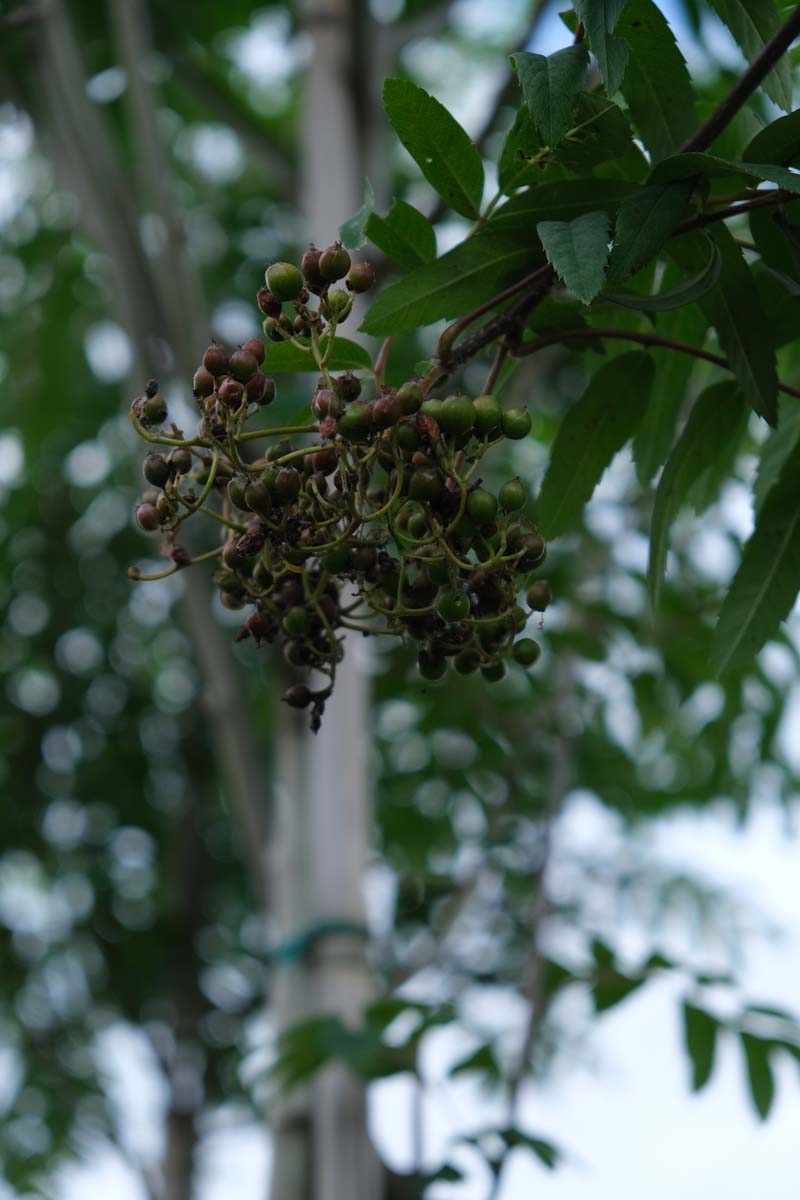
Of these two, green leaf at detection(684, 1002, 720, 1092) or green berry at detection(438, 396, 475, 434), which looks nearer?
green berry at detection(438, 396, 475, 434)

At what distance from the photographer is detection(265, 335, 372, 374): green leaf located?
829mm

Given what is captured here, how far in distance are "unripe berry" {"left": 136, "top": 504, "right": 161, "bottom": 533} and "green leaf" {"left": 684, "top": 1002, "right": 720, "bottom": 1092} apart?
4.77ft

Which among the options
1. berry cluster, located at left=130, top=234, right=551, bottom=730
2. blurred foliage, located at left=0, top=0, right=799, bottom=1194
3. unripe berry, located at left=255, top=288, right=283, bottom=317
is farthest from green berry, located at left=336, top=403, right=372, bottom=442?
blurred foliage, located at left=0, top=0, right=799, bottom=1194

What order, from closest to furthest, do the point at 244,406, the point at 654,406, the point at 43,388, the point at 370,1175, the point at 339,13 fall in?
1. the point at 244,406
2. the point at 654,406
3. the point at 370,1175
4. the point at 339,13
5. the point at 43,388

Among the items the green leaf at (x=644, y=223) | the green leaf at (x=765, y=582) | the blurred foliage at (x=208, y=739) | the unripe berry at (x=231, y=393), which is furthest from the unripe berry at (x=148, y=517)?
the blurred foliage at (x=208, y=739)

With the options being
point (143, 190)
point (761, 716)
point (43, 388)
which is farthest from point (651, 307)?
point (43, 388)

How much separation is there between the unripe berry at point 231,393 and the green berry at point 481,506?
0.48 ft

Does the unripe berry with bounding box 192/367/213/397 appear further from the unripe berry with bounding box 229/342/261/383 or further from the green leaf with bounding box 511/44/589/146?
the green leaf with bounding box 511/44/589/146

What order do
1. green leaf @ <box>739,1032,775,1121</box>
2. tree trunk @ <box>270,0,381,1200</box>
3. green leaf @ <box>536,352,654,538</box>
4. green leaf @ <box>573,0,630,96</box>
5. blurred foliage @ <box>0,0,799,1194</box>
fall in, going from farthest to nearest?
blurred foliage @ <box>0,0,799,1194</box> < tree trunk @ <box>270,0,381,1200</box> < green leaf @ <box>739,1032,775,1121</box> < green leaf @ <box>536,352,654,538</box> < green leaf @ <box>573,0,630,96</box>

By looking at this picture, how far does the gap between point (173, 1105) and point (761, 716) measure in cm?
322

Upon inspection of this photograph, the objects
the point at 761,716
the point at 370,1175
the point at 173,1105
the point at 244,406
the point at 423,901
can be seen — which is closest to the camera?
the point at 244,406

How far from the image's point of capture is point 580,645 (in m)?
2.62

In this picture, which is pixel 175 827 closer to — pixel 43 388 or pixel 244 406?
pixel 43 388

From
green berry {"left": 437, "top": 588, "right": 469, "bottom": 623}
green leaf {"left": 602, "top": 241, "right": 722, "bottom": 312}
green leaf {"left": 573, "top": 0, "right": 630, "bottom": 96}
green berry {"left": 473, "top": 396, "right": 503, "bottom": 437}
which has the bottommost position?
green berry {"left": 437, "top": 588, "right": 469, "bottom": 623}
